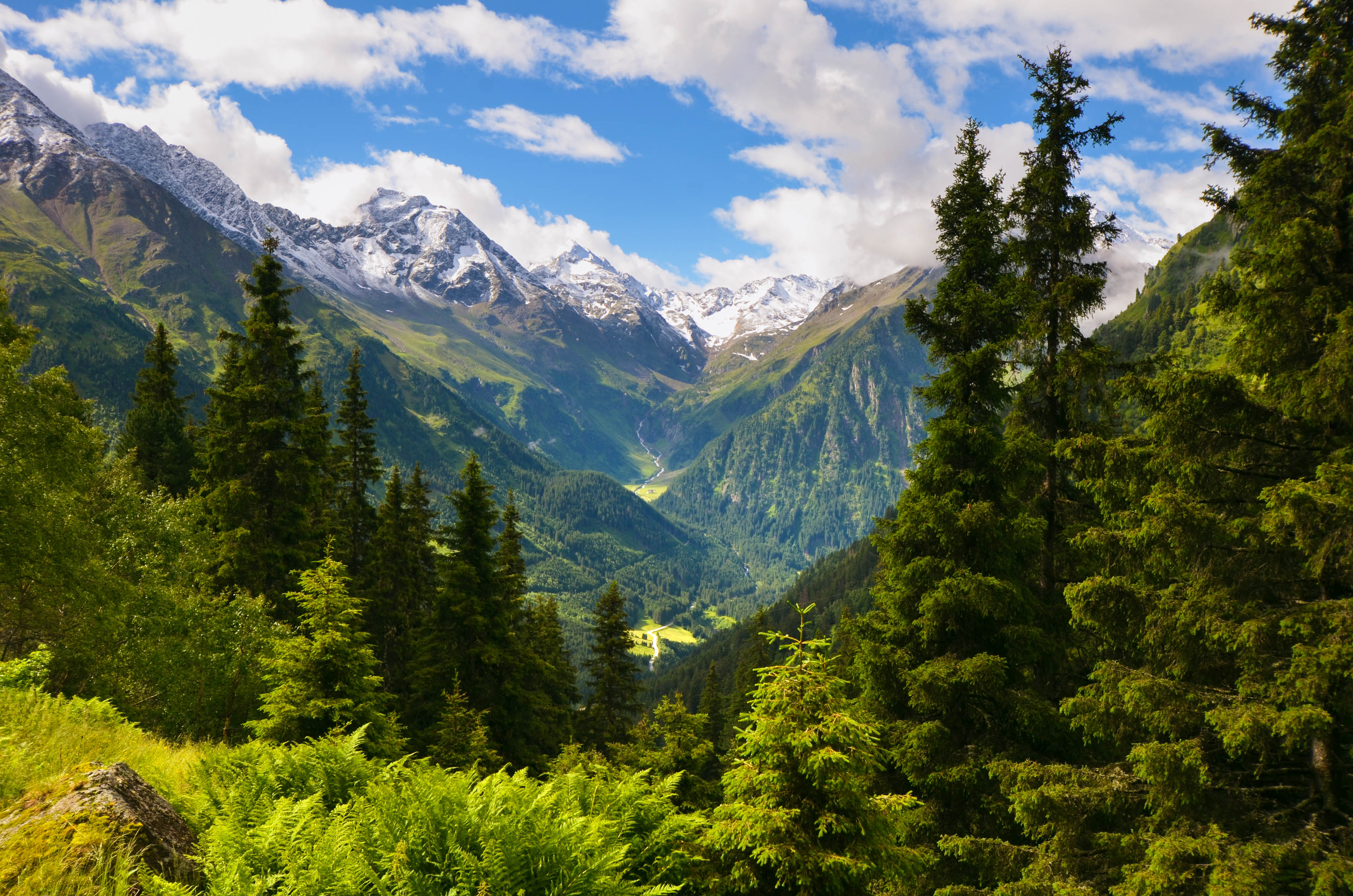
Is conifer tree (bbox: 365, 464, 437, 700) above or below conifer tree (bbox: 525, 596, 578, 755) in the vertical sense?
above

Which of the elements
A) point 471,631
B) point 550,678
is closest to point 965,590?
point 471,631

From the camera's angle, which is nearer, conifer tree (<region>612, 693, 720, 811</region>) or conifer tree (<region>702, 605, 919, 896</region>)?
conifer tree (<region>702, 605, 919, 896</region>)

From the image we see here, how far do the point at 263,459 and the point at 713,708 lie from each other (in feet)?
128

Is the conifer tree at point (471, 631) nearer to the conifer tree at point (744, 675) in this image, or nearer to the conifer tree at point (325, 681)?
the conifer tree at point (325, 681)

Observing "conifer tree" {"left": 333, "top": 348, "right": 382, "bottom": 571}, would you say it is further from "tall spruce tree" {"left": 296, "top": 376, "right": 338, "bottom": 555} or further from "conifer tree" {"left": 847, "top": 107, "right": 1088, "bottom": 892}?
"conifer tree" {"left": 847, "top": 107, "right": 1088, "bottom": 892}

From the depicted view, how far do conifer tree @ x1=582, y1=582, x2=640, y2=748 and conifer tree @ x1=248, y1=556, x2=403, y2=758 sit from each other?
21.5 m

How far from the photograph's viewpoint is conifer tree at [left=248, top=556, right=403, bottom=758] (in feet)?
49.8

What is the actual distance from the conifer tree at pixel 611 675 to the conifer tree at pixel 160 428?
24516mm

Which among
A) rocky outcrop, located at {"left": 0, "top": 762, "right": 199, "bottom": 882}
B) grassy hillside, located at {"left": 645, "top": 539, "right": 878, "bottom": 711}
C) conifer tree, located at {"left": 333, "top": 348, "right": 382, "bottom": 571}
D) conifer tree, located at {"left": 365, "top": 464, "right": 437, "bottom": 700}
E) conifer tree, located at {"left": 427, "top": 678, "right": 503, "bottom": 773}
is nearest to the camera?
rocky outcrop, located at {"left": 0, "top": 762, "right": 199, "bottom": 882}

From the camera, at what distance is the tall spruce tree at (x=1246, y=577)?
300 inches

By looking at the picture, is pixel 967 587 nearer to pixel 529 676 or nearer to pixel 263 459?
pixel 263 459

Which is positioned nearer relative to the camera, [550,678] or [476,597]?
[476,597]

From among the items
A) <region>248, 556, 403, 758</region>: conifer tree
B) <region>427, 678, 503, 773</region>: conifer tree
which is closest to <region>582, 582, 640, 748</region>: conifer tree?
<region>427, 678, 503, 773</region>: conifer tree

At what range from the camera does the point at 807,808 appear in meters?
7.40
